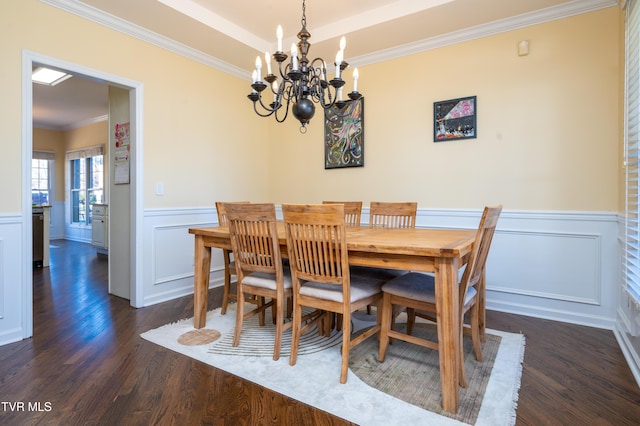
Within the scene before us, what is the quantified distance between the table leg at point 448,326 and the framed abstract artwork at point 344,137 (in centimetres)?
236

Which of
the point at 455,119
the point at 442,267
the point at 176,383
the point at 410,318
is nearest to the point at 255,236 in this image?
the point at 176,383

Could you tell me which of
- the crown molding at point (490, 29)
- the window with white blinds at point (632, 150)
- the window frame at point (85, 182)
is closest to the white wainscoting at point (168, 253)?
the crown molding at point (490, 29)

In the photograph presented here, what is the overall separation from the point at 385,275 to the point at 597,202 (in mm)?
1829

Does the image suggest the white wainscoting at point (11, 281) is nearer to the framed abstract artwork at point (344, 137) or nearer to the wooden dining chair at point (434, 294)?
the wooden dining chair at point (434, 294)

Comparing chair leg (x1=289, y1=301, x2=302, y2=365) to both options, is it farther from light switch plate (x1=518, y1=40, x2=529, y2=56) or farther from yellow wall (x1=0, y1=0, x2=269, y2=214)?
light switch plate (x1=518, y1=40, x2=529, y2=56)

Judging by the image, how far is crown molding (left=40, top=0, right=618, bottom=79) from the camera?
107 inches

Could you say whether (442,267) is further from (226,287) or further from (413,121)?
(413,121)

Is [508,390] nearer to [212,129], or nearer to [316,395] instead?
[316,395]

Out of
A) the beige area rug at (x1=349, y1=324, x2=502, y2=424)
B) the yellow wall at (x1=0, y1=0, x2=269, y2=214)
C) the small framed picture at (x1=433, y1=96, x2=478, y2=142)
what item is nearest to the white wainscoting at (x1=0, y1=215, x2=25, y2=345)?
the yellow wall at (x1=0, y1=0, x2=269, y2=214)

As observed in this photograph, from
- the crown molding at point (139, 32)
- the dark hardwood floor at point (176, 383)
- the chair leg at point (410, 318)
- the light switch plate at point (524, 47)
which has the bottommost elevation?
the dark hardwood floor at point (176, 383)

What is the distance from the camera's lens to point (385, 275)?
2.39 metres

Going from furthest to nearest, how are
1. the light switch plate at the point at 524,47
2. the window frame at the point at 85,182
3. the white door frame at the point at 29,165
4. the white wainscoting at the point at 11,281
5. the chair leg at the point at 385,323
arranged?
the window frame at the point at 85,182, the light switch plate at the point at 524,47, the white door frame at the point at 29,165, the white wainscoting at the point at 11,281, the chair leg at the point at 385,323

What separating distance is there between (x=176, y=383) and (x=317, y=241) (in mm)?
1096

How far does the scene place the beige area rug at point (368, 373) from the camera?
63.3 inches
